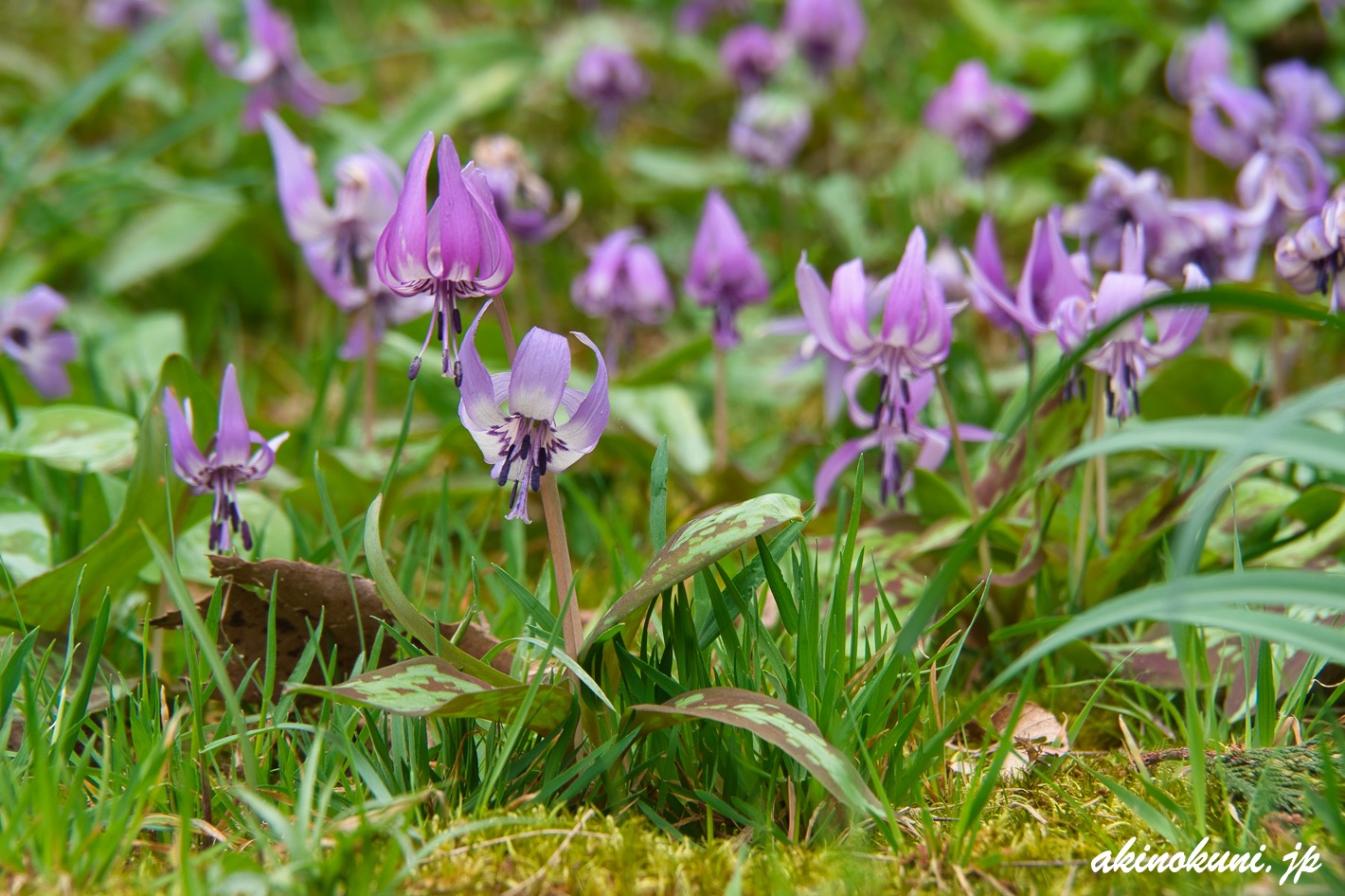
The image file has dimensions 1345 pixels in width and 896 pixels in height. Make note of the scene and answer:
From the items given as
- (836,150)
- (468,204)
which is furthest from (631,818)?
(836,150)

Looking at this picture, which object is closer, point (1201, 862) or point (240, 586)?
point (1201, 862)

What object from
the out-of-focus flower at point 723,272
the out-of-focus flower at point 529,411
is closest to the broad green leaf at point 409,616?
the out-of-focus flower at point 529,411

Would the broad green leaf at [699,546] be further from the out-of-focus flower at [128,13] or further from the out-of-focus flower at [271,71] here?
the out-of-focus flower at [128,13]

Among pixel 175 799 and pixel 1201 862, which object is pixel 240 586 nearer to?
pixel 175 799

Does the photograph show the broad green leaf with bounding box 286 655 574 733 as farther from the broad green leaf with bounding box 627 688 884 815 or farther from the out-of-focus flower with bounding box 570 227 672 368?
the out-of-focus flower with bounding box 570 227 672 368

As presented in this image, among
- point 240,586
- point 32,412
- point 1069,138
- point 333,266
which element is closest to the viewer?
point 240,586

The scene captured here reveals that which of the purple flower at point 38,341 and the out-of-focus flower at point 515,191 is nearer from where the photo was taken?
the purple flower at point 38,341

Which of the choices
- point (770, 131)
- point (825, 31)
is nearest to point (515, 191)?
point (770, 131)

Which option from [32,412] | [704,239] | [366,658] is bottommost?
[366,658]
